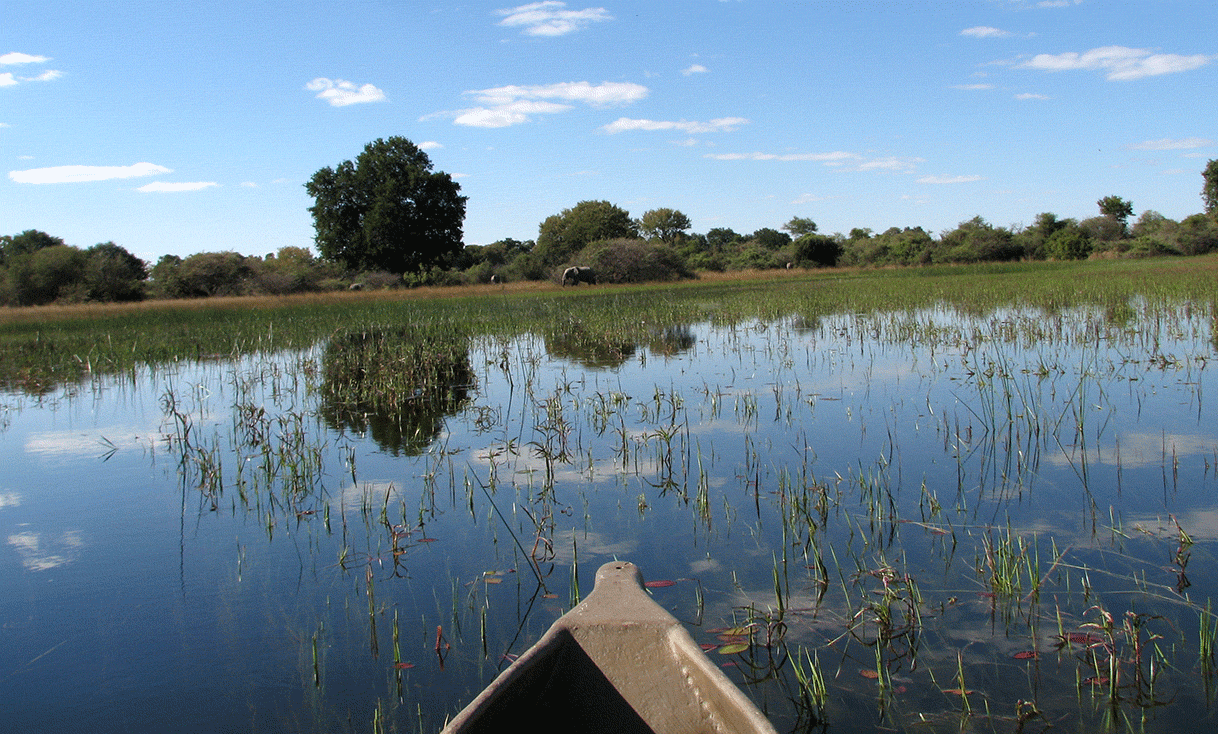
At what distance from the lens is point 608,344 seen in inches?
453

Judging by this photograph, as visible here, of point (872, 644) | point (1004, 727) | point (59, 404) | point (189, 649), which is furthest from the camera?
point (59, 404)

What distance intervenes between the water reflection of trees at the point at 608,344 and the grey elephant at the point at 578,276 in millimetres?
19856

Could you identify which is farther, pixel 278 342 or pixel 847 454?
pixel 278 342

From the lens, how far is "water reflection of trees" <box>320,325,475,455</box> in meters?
6.70

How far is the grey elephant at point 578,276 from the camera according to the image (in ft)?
111

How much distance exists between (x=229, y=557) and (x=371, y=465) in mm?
1645

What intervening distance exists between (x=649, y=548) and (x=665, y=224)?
63.9 meters

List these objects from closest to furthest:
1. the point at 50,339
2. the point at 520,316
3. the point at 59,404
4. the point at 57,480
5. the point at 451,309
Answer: the point at 57,480
the point at 59,404
the point at 50,339
the point at 520,316
the point at 451,309

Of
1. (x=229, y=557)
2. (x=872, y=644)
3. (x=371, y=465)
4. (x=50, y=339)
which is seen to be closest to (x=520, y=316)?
(x=50, y=339)

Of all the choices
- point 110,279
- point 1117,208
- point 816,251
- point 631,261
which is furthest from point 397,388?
point 1117,208

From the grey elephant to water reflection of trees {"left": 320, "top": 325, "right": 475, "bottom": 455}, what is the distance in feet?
69.9

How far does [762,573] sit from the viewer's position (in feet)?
11.2

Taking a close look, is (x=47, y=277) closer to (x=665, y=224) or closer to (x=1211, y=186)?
(x=665, y=224)

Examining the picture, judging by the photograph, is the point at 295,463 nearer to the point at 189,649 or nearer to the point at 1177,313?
the point at 189,649
